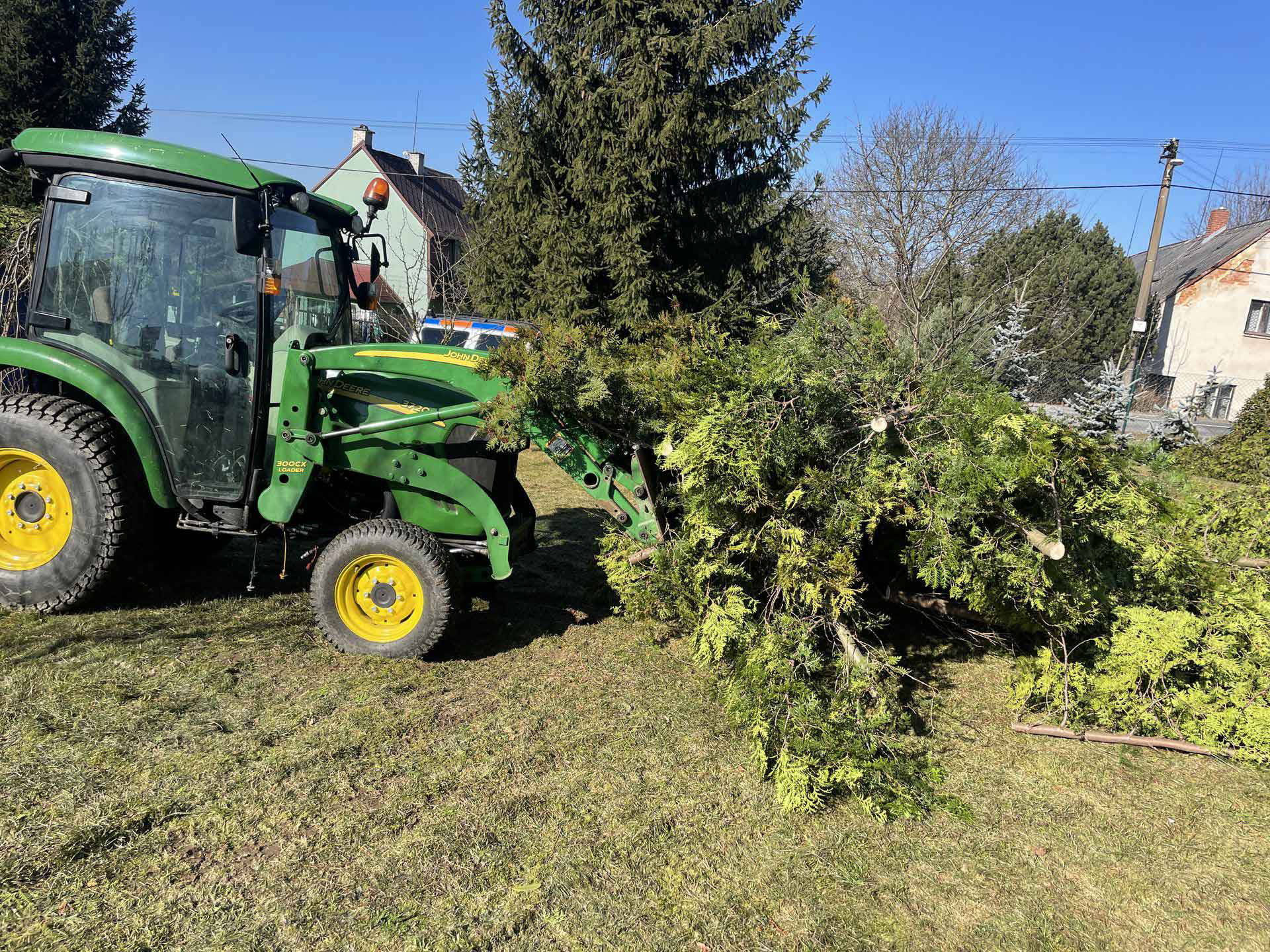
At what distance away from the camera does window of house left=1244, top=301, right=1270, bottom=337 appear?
86.1 ft

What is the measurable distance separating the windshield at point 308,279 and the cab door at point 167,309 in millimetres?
196

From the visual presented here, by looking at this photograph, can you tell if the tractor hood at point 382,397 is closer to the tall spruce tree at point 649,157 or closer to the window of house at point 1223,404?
the tall spruce tree at point 649,157

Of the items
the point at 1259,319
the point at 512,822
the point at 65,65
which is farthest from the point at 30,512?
the point at 1259,319

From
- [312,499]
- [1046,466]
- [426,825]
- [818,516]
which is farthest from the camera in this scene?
[312,499]

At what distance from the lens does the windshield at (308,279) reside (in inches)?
178

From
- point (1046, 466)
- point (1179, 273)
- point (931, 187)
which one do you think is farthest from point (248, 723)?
point (1179, 273)

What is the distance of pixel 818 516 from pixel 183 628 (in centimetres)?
376

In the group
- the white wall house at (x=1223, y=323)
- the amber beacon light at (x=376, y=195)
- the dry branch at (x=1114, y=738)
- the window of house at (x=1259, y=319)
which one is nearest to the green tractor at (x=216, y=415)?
the amber beacon light at (x=376, y=195)

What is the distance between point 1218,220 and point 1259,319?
344 inches

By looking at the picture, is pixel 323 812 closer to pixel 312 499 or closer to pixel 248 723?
pixel 248 723

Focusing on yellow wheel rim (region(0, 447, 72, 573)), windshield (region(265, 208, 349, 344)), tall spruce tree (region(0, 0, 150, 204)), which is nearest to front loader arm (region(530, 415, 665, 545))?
windshield (region(265, 208, 349, 344))

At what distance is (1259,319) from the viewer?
26391 millimetres

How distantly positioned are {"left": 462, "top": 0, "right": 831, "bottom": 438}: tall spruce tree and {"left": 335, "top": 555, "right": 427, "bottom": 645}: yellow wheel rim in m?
7.35

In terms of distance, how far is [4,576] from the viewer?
14.7ft
